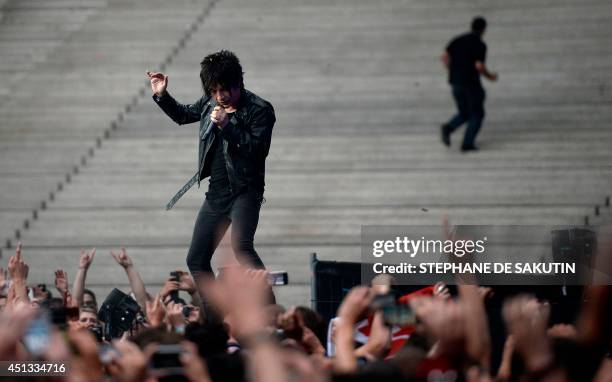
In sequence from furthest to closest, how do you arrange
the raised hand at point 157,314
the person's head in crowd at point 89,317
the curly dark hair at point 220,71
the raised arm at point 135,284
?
the raised arm at point 135,284, the person's head in crowd at point 89,317, the curly dark hair at point 220,71, the raised hand at point 157,314

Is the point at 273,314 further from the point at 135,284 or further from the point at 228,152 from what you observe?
the point at 135,284

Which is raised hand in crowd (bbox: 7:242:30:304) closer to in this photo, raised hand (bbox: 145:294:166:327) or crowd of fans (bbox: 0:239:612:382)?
raised hand (bbox: 145:294:166:327)

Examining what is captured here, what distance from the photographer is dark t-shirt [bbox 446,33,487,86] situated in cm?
1507

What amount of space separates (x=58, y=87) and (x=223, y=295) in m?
13.7

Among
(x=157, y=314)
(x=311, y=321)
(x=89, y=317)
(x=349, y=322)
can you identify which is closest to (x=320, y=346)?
(x=311, y=321)

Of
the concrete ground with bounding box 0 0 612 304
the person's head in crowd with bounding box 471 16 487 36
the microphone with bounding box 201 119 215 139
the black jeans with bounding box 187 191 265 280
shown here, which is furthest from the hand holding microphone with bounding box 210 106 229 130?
the person's head in crowd with bounding box 471 16 487 36

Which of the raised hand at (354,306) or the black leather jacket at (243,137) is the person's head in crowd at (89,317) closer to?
Answer: the black leather jacket at (243,137)

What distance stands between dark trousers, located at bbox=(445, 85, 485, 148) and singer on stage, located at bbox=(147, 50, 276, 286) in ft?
22.6

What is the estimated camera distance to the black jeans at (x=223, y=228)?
826 centimetres

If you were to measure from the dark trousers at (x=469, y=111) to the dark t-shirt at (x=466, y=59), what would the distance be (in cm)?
8

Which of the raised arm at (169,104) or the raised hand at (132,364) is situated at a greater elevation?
the raised arm at (169,104)

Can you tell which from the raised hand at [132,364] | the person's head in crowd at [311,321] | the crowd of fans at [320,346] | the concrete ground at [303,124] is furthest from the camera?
the concrete ground at [303,124]

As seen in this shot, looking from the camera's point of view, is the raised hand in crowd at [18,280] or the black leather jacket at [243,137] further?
the black leather jacket at [243,137]

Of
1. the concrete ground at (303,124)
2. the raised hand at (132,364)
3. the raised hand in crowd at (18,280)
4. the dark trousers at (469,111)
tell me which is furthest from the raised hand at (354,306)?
the dark trousers at (469,111)
